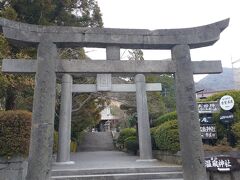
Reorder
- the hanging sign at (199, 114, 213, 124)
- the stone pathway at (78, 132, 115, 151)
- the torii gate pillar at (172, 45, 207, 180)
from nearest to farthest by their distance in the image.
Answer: the torii gate pillar at (172, 45, 207, 180) < the hanging sign at (199, 114, 213, 124) < the stone pathway at (78, 132, 115, 151)

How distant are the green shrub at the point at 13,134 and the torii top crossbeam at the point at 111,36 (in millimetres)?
2846

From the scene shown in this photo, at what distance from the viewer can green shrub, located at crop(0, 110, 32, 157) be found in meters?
8.42

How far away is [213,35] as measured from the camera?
756 cm

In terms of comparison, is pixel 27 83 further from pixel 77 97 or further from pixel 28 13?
pixel 77 97

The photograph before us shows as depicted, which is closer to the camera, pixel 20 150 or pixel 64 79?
pixel 20 150

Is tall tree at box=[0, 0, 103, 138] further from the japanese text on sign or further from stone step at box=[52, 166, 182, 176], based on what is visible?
the japanese text on sign

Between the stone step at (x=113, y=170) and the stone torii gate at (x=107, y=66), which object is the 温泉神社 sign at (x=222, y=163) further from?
Result: the stone torii gate at (x=107, y=66)

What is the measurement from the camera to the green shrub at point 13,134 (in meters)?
8.42

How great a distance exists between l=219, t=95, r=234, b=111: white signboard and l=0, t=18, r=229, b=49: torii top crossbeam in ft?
12.3

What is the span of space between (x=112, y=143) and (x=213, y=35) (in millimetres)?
29075

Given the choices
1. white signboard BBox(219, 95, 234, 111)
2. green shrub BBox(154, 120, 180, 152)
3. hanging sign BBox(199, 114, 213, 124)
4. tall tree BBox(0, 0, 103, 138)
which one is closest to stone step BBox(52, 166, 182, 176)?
green shrub BBox(154, 120, 180, 152)

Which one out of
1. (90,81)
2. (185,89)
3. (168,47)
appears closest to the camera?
(185,89)

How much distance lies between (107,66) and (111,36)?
0.90m

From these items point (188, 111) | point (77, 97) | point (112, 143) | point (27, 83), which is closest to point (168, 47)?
point (188, 111)
